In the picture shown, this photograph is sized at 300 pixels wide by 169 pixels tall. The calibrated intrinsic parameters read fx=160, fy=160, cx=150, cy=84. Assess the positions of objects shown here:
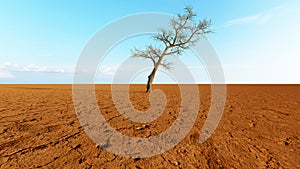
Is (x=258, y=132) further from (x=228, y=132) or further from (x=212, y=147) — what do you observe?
(x=212, y=147)

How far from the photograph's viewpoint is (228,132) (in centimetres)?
540

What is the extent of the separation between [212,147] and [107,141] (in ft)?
9.47

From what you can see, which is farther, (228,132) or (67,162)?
(228,132)

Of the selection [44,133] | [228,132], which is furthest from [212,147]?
[44,133]

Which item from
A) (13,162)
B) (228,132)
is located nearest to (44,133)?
(13,162)

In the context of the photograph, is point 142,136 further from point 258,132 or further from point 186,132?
point 258,132

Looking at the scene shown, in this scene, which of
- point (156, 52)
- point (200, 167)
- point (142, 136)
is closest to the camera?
point (200, 167)

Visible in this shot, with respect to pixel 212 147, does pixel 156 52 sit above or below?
above

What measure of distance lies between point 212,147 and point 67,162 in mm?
3531

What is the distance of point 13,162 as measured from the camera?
336cm

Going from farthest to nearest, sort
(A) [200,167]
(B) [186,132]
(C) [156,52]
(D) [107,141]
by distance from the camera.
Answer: (C) [156,52], (B) [186,132], (D) [107,141], (A) [200,167]

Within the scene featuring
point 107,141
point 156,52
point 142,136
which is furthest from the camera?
point 156,52

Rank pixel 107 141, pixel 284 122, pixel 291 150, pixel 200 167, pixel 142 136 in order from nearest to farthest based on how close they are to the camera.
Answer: pixel 200 167
pixel 291 150
pixel 107 141
pixel 142 136
pixel 284 122

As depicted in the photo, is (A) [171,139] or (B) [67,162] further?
(A) [171,139]
